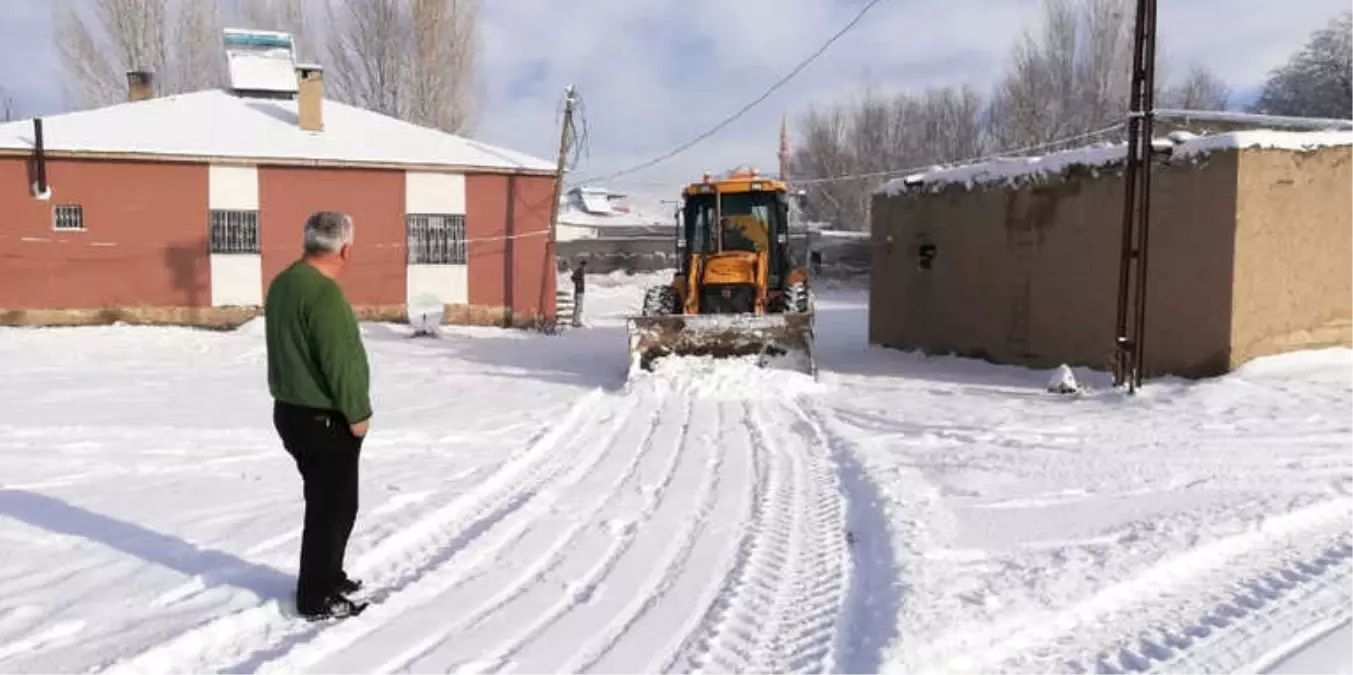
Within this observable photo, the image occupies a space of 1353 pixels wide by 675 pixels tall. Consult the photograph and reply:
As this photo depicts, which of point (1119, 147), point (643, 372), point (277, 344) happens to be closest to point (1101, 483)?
point (277, 344)

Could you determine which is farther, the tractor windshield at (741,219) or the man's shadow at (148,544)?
the tractor windshield at (741,219)

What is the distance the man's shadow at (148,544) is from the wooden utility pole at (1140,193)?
919 centimetres

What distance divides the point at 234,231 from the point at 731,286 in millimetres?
12573

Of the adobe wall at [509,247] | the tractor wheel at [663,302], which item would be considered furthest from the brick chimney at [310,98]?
the tractor wheel at [663,302]

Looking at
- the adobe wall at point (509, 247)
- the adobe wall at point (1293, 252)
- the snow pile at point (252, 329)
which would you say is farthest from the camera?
the adobe wall at point (509, 247)

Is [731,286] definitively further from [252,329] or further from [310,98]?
[310,98]

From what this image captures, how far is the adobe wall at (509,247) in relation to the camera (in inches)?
853

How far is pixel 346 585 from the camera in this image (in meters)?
4.07

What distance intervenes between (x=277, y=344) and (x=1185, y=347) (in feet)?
35.0

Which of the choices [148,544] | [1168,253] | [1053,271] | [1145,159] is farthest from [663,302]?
[148,544]

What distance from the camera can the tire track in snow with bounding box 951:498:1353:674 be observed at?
3.41 m

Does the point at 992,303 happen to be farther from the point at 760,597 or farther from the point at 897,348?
the point at 760,597

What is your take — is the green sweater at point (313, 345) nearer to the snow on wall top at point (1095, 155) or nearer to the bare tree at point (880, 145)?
the snow on wall top at point (1095, 155)

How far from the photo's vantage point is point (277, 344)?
12.4 feet
